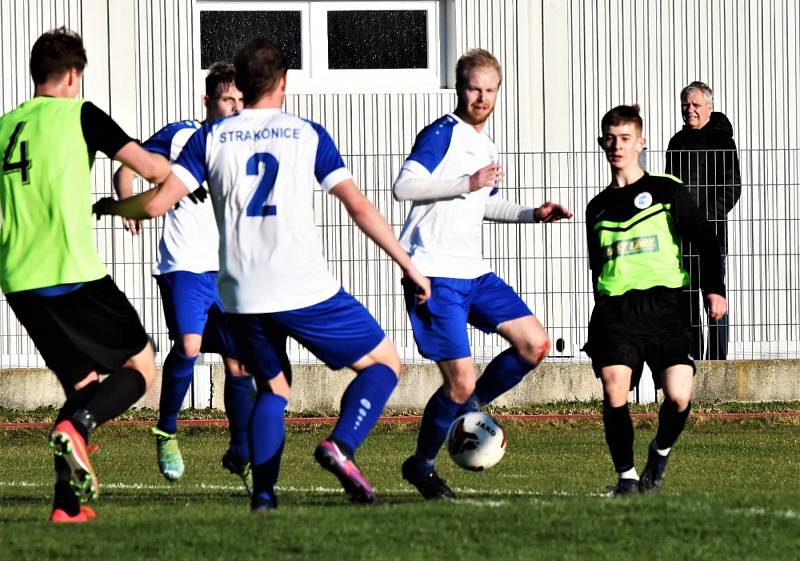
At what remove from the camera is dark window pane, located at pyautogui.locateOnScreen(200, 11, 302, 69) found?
16.3 meters

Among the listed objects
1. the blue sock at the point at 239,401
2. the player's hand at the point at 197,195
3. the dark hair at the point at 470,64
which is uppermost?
the dark hair at the point at 470,64

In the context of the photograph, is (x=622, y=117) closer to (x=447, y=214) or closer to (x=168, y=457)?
(x=447, y=214)

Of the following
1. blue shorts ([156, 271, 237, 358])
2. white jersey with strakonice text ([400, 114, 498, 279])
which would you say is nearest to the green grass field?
blue shorts ([156, 271, 237, 358])

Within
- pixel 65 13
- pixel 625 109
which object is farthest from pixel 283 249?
pixel 65 13

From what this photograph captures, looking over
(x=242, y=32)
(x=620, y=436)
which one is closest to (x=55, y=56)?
(x=620, y=436)

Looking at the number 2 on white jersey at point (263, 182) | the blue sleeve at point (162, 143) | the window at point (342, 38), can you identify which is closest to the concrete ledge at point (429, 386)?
the window at point (342, 38)

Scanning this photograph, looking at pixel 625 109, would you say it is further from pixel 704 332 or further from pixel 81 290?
pixel 704 332

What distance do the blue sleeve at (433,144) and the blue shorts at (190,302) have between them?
2.06 meters

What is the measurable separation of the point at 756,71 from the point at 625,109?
7.67 metres

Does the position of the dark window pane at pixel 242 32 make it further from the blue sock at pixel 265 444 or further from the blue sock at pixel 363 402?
the blue sock at pixel 265 444

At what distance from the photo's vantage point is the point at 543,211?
905 cm

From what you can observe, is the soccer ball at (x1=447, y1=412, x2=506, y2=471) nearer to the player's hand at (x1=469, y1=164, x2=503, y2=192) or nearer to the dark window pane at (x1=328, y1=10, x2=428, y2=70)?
the player's hand at (x1=469, y1=164, x2=503, y2=192)

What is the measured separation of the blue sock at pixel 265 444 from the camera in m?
7.41

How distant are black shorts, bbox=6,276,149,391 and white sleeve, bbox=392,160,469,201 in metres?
1.60
